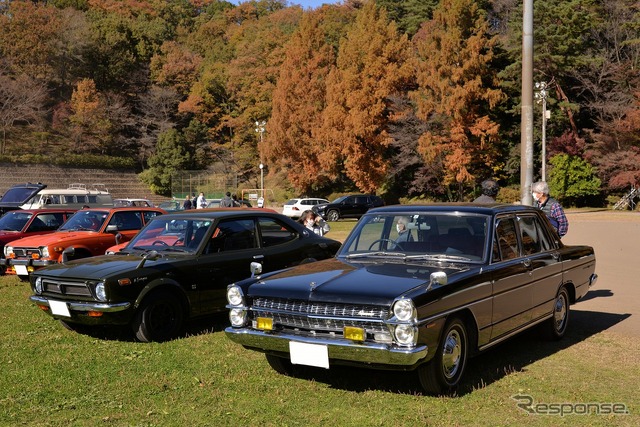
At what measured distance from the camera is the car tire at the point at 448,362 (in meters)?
4.91

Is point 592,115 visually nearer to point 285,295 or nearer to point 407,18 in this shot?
point 407,18

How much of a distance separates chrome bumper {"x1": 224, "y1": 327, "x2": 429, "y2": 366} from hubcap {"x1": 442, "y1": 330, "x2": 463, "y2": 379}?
17.4 inches

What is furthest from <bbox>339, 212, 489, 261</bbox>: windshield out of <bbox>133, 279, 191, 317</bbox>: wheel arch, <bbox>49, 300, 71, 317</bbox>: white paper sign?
<bbox>49, 300, 71, 317</bbox>: white paper sign

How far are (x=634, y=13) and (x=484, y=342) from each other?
4956cm

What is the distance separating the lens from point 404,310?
4605mm

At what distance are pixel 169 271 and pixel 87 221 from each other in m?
5.95

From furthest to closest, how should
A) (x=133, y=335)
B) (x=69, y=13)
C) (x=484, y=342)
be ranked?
(x=69, y=13)
(x=133, y=335)
(x=484, y=342)

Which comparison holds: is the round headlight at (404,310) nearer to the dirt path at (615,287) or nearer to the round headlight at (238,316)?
the round headlight at (238,316)

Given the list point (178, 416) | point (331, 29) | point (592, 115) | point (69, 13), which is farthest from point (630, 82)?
point (69, 13)

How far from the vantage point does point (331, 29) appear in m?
62.0

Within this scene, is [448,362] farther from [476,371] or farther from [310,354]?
[310,354]

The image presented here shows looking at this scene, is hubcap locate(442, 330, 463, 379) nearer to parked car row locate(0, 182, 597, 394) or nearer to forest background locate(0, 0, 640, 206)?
parked car row locate(0, 182, 597, 394)

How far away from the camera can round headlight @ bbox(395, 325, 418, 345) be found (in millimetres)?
4574

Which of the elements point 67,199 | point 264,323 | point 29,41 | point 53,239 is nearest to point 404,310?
point 264,323
